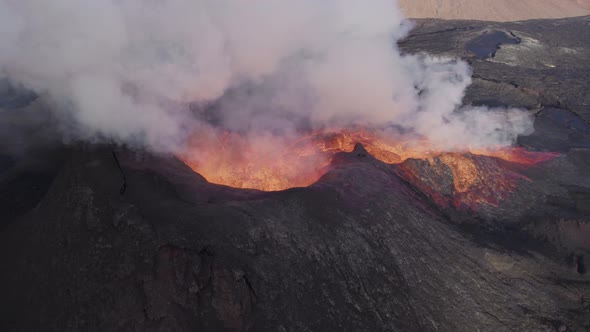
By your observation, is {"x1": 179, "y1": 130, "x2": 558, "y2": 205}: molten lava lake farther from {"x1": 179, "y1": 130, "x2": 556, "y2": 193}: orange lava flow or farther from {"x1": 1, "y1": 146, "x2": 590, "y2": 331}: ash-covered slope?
{"x1": 1, "y1": 146, "x2": 590, "y2": 331}: ash-covered slope

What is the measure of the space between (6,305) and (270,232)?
4191 mm

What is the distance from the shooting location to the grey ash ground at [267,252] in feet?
21.1

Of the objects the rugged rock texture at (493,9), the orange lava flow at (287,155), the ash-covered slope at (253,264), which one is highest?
the rugged rock texture at (493,9)

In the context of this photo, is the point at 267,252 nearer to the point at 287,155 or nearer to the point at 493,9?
the point at 287,155

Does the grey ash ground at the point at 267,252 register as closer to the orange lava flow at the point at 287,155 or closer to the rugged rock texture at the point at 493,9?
the orange lava flow at the point at 287,155

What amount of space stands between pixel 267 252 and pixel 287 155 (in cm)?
486

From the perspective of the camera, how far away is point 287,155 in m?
11.8

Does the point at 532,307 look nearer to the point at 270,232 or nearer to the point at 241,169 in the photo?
the point at 270,232

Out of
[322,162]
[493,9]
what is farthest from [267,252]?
[493,9]

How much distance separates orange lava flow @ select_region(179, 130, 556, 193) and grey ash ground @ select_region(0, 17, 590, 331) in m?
0.71

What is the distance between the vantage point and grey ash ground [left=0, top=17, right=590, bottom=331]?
643cm

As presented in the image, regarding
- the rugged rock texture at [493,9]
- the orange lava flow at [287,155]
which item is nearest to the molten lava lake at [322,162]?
the orange lava flow at [287,155]

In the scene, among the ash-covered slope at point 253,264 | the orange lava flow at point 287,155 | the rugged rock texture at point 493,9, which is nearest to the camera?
the ash-covered slope at point 253,264

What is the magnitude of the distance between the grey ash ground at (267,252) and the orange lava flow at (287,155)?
0.71m
